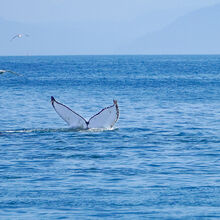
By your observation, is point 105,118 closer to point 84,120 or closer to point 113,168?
point 84,120

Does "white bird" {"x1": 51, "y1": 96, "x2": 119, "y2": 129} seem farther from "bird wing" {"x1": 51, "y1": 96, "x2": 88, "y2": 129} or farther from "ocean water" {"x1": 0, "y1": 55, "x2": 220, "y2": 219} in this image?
"ocean water" {"x1": 0, "y1": 55, "x2": 220, "y2": 219}

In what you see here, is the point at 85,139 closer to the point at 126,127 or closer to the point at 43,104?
the point at 126,127

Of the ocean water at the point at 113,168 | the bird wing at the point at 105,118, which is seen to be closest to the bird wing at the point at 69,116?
the bird wing at the point at 105,118

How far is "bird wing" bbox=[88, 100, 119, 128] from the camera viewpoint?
37844mm

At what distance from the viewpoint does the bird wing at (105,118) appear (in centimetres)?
3784

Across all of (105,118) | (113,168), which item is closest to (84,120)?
(105,118)

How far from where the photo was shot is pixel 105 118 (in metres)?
38.4

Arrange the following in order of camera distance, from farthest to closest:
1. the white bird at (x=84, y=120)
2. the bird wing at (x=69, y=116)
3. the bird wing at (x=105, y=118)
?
1. the bird wing at (x=69, y=116)
2. the white bird at (x=84, y=120)
3. the bird wing at (x=105, y=118)

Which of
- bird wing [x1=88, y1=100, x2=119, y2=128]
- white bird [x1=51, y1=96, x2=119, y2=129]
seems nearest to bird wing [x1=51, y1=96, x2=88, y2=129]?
white bird [x1=51, y1=96, x2=119, y2=129]

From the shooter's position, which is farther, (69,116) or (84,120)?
(69,116)

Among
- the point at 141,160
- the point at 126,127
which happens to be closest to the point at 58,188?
the point at 141,160

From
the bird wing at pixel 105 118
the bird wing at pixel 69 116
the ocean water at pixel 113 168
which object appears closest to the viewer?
the ocean water at pixel 113 168

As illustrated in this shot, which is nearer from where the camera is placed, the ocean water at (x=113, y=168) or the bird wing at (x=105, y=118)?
the ocean water at (x=113, y=168)

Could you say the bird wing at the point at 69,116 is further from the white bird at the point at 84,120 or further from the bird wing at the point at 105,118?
the bird wing at the point at 105,118
